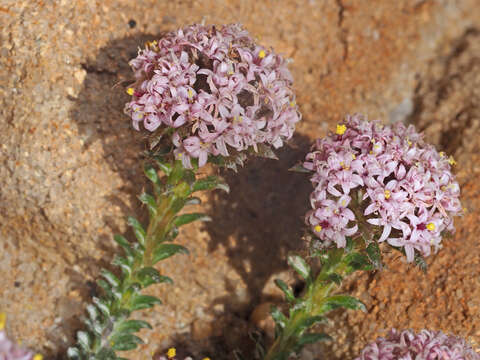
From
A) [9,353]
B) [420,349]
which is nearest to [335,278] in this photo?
[420,349]

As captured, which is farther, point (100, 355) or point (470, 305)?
point (470, 305)

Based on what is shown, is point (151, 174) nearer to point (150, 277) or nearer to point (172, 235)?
point (172, 235)

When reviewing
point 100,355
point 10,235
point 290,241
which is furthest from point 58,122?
point 290,241

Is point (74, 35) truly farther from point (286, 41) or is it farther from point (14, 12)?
point (286, 41)

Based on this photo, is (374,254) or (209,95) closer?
(209,95)

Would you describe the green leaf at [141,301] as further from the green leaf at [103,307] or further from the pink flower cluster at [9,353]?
the pink flower cluster at [9,353]

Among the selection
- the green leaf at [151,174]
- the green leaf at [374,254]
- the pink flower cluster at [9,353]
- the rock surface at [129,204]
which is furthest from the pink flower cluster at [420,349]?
the pink flower cluster at [9,353]

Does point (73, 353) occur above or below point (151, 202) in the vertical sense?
below
